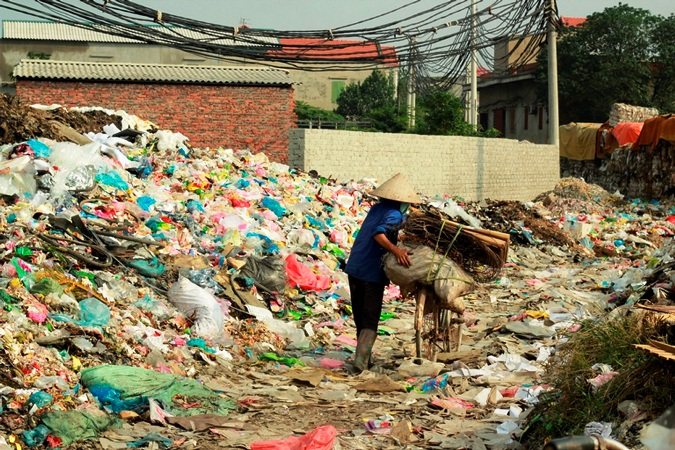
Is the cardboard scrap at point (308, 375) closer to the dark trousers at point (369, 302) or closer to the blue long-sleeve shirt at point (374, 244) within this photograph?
the dark trousers at point (369, 302)

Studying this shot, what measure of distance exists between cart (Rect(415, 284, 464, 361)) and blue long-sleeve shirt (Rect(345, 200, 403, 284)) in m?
0.35

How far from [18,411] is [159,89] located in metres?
16.7

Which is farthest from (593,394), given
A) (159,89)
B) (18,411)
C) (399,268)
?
(159,89)

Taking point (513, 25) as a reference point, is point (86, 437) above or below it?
below

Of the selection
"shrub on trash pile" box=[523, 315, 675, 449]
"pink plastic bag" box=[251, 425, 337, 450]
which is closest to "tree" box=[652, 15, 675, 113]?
"shrub on trash pile" box=[523, 315, 675, 449]

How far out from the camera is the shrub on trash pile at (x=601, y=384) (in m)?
4.13

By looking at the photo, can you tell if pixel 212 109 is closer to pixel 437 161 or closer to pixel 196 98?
pixel 196 98

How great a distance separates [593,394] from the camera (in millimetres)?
4410

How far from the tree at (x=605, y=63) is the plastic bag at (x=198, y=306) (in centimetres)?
3225

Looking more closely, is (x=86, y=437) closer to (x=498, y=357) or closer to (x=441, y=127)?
(x=498, y=357)

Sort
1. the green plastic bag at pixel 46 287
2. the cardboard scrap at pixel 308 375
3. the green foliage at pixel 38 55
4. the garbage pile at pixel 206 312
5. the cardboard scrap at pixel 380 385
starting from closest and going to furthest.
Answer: the garbage pile at pixel 206 312
the cardboard scrap at pixel 380 385
the cardboard scrap at pixel 308 375
the green plastic bag at pixel 46 287
the green foliage at pixel 38 55

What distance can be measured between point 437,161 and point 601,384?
1587cm

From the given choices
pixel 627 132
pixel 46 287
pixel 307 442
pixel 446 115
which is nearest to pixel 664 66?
pixel 627 132

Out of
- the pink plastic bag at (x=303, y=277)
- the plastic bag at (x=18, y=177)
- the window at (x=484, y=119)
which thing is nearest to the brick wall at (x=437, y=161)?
the pink plastic bag at (x=303, y=277)
